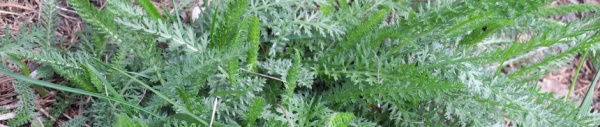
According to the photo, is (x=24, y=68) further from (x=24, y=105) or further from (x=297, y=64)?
(x=297, y=64)

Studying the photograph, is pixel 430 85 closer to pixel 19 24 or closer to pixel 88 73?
pixel 88 73

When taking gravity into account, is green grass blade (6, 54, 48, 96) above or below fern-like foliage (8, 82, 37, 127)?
above

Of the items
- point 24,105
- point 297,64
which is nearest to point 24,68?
point 24,105

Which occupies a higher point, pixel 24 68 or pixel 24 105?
pixel 24 68

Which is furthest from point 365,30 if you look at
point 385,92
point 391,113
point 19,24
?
point 19,24

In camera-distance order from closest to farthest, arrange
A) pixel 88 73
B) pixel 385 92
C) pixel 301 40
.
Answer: pixel 88 73 → pixel 385 92 → pixel 301 40

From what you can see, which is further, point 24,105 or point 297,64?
point 24,105

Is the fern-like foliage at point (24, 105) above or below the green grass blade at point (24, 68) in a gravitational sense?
below

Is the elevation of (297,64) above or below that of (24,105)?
above
